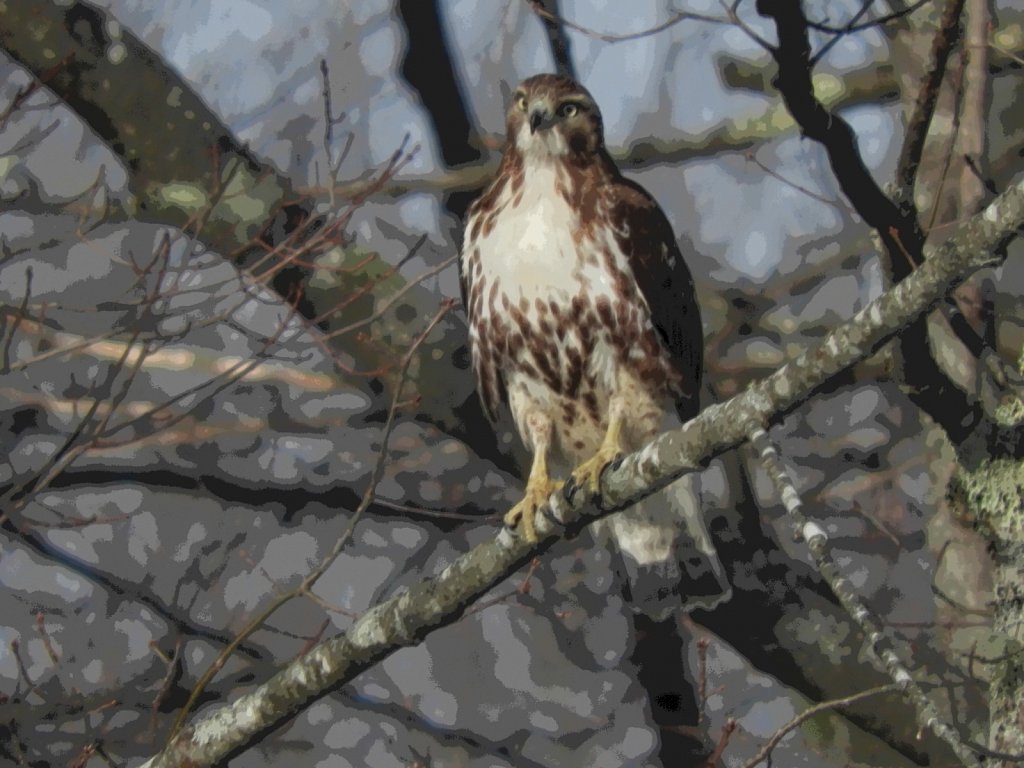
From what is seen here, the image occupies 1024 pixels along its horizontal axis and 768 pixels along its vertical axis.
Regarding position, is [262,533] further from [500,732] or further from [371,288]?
[371,288]

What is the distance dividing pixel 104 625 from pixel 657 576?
250cm

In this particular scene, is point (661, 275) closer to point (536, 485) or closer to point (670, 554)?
point (536, 485)

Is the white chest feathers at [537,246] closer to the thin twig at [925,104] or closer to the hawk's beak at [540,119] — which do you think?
the hawk's beak at [540,119]

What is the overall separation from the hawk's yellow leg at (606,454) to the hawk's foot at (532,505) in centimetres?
9

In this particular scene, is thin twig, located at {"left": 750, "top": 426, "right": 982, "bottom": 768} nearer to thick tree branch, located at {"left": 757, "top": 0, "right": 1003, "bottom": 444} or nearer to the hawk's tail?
thick tree branch, located at {"left": 757, "top": 0, "right": 1003, "bottom": 444}

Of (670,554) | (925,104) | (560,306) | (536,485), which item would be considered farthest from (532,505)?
(925,104)

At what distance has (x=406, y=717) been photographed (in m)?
5.18

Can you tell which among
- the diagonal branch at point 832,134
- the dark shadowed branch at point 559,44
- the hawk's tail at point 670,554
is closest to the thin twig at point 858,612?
the diagonal branch at point 832,134

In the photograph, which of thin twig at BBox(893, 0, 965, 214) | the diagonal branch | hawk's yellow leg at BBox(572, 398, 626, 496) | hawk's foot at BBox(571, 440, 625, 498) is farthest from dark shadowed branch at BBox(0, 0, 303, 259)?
thin twig at BBox(893, 0, 965, 214)

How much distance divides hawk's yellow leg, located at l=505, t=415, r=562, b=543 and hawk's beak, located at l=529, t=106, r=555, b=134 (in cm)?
79

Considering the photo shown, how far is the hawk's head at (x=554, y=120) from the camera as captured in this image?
12.0 ft

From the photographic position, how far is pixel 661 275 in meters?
3.61

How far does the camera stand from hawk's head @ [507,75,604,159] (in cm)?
365

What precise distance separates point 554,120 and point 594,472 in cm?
116
